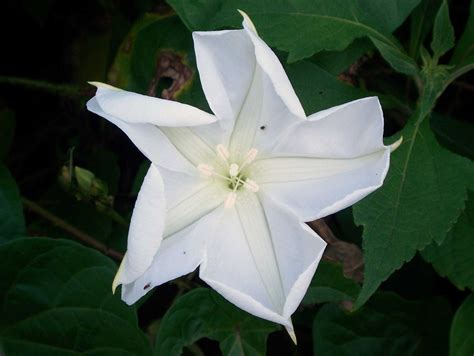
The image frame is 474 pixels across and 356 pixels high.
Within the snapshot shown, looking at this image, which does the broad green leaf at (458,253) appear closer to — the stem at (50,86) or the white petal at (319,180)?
the white petal at (319,180)

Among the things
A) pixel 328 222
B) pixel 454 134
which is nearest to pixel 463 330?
pixel 328 222

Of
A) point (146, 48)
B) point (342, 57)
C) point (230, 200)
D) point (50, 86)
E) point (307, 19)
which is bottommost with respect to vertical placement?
point (50, 86)

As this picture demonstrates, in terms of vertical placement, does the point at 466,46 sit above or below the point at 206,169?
above

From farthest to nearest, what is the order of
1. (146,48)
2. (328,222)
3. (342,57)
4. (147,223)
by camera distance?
(328,222)
(146,48)
(342,57)
(147,223)

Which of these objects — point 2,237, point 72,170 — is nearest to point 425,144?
point 72,170

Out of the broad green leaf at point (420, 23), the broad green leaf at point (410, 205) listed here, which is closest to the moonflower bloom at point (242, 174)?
the broad green leaf at point (410, 205)

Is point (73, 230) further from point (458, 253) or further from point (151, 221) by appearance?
point (458, 253)

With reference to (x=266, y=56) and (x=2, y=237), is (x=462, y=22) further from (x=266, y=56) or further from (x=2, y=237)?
(x=2, y=237)
